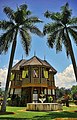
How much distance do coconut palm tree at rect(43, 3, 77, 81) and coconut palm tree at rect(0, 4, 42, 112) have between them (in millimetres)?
1519

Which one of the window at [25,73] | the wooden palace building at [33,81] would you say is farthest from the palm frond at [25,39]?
the window at [25,73]

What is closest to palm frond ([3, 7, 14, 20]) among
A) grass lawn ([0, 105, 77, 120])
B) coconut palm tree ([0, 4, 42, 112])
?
coconut palm tree ([0, 4, 42, 112])

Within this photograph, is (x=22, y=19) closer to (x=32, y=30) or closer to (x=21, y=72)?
(x=32, y=30)

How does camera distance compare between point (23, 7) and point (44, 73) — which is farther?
point (44, 73)

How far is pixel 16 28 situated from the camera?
2436 centimetres

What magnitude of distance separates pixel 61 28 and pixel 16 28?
5246 mm

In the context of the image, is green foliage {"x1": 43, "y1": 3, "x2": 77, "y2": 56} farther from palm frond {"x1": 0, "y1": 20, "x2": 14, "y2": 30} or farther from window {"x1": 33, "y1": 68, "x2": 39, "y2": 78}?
window {"x1": 33, "y1": 68, "x2": 39, "y2": 78}

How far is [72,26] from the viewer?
25250 mm

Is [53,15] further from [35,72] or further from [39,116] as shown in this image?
[35,72]

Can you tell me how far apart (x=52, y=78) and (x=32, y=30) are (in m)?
18.5

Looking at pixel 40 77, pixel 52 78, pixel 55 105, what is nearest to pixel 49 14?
pixel 55 105

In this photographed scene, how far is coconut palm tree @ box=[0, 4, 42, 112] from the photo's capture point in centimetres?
2394

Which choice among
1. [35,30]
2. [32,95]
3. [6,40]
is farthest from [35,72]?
[6,40]

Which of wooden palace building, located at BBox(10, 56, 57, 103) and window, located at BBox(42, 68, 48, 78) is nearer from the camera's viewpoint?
wooden palace building, located at BBox(10, 56, 57, 103)
